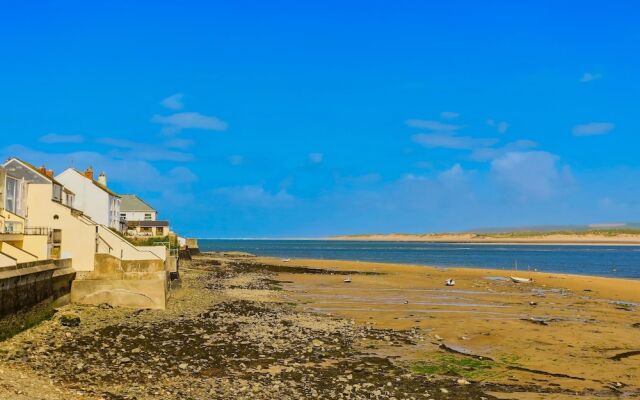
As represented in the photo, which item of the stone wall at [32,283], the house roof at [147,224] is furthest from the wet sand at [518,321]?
the house roof at [147,224]

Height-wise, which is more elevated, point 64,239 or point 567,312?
point 64,239

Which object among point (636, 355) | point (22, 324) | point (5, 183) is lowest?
point (636, 355)

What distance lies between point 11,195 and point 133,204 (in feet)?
229

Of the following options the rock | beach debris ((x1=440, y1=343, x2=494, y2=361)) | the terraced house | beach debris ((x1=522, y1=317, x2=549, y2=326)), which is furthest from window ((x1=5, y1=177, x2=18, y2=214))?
beach debris ((x1=522, y1=317, x2=549, y2=326))

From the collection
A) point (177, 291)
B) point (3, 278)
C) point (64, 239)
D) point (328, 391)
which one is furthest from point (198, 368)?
point (177, 291)

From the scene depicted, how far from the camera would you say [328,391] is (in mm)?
14906

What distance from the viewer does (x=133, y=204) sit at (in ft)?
316

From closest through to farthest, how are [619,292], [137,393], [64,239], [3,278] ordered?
1. [137,393]
2. [3,278]
3. [64,239]
4. [619,292]

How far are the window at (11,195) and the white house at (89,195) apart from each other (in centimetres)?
3129

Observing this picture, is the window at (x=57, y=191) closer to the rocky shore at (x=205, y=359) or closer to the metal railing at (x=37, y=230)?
the metal railing at (x=37, y=230)

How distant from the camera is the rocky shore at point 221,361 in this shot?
14578 mm

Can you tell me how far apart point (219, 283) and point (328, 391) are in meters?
33.2

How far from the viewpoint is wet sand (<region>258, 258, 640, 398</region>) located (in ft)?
59.7

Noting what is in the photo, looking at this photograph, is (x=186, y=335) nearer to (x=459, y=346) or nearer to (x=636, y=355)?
(x=459, y=346)
